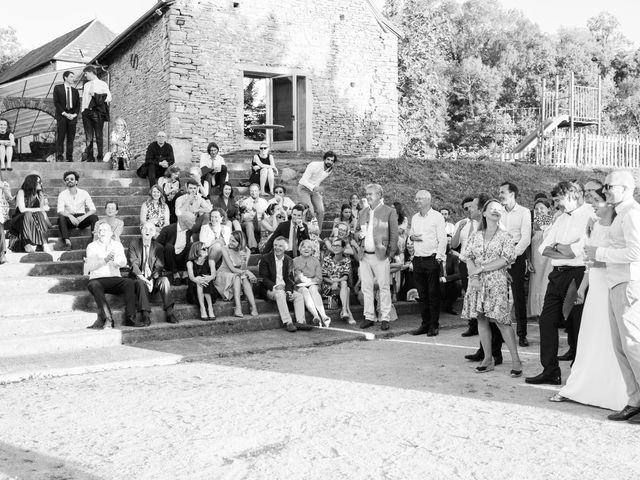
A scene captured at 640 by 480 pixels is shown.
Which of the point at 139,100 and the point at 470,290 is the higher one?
the point at 139,100

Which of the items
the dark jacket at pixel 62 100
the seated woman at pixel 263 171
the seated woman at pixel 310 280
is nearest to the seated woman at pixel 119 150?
the dark jacket at pixel 62 100

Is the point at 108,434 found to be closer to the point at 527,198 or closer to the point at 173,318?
the point at 173,318

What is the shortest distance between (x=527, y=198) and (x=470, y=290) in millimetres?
10666

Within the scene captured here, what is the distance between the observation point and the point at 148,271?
28.2 ft

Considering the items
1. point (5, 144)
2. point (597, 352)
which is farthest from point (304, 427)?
point (5, 144)

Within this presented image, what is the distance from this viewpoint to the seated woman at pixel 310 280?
9.12 m

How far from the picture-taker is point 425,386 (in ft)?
20.2

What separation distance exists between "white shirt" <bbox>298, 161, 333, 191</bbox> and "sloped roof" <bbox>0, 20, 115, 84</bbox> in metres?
26.4

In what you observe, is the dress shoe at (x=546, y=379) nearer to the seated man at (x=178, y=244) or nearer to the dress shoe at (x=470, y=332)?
the dress shoe at (x=470, y=332)

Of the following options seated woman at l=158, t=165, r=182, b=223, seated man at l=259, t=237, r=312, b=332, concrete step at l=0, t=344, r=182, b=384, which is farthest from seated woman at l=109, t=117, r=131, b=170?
concrete step at l=0, t=344, r=182, b=384

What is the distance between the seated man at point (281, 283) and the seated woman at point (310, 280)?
0.08 m

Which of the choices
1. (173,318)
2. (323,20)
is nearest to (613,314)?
(173,318)

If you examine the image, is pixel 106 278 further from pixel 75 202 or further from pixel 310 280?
pixel 310 280

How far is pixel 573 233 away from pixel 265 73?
13.1m
